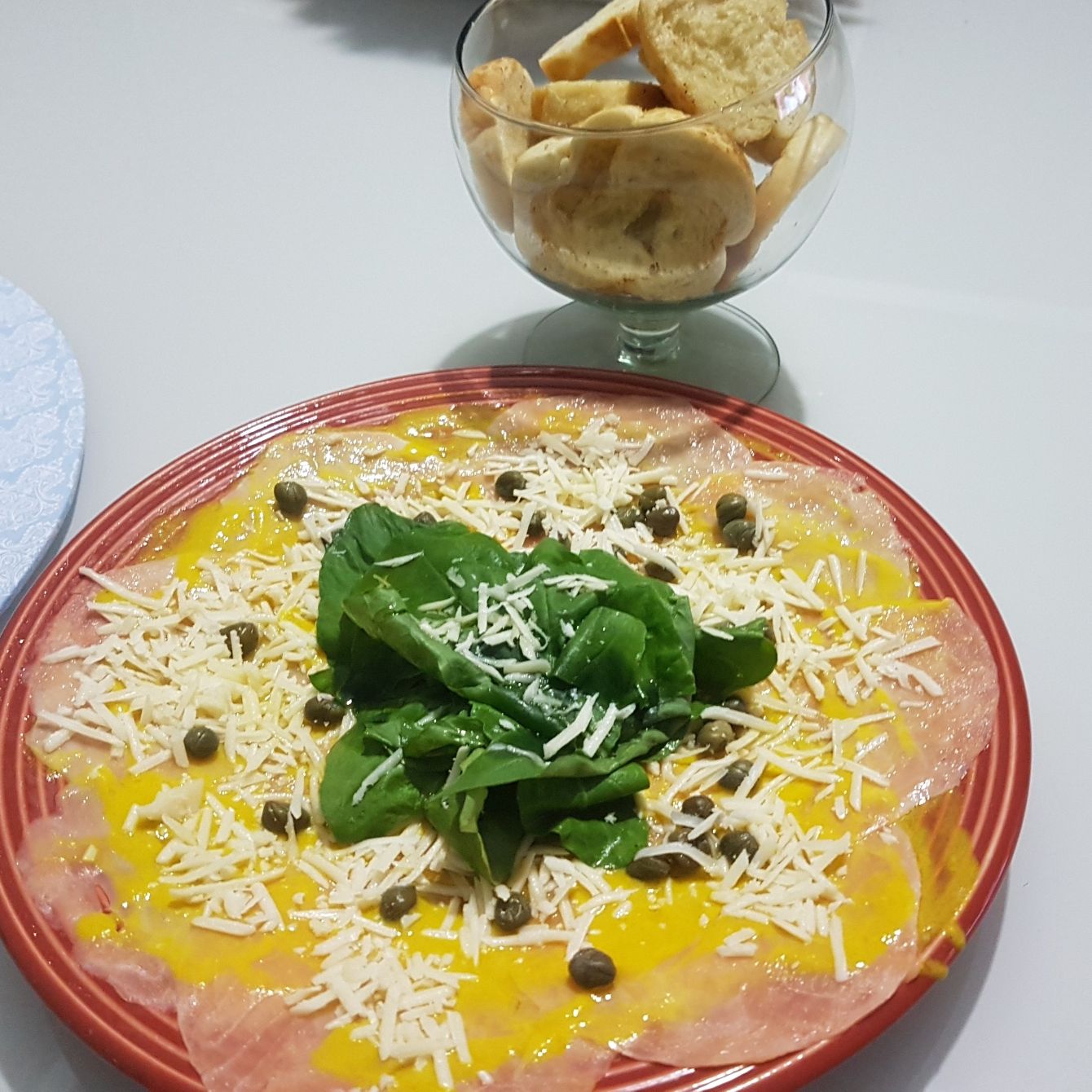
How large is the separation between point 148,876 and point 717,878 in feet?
1.82

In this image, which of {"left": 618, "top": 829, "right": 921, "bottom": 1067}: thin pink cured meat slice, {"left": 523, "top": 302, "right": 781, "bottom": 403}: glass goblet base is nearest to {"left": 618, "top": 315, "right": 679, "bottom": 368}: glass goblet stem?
{"left": 523, "top": 302, "right": 781, "bottom": 403}: glass goblet base

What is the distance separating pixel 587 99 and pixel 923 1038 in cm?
114

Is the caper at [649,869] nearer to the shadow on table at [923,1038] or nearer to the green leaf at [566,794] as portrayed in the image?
the green leaf at [566,794]

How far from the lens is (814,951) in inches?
39.2

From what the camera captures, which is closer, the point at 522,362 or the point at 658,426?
the point at 658,426

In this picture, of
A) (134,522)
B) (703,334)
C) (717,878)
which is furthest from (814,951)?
(703,334)

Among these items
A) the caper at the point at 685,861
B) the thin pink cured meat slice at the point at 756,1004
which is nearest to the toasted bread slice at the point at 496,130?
the caper at the point at 685,861

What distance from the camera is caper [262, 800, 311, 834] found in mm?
1130

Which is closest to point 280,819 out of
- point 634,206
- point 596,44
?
point 634,206

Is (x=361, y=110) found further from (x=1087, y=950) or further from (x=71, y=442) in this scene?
(x=1087, y=950)

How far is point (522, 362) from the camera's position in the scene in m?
1.84

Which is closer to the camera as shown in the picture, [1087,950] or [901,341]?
[1087,950]

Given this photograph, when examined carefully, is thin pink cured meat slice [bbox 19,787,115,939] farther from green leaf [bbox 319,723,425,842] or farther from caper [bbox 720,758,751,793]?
caper [bbox 720,758,751,793]

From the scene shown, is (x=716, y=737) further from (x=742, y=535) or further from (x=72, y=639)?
(x=72, y=639)
